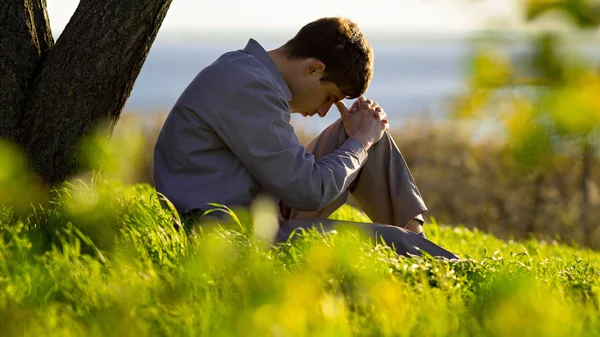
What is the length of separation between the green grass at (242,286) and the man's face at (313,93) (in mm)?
533

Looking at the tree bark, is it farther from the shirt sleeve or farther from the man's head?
the man's head

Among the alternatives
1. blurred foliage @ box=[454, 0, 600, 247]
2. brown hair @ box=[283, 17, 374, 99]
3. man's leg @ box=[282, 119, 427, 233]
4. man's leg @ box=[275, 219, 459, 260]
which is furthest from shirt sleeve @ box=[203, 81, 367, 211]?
blurred foliage @ box=[454, 0, 600, 247]

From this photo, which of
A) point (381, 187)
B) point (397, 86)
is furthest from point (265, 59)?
point (397, 86)

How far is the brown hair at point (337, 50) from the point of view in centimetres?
322

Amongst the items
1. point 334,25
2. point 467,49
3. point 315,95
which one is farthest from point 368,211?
point 467,49

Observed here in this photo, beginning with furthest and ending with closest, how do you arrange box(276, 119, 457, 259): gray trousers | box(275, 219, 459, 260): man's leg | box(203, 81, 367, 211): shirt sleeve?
box(276, 119, 457, 259): gray trousers → box(275, 219, 459, 260): man's leg → box(203, 81, 367, 211): shirt sleeve

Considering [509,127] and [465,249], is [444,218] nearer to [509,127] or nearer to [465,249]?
[509,127]

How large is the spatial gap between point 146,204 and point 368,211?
3.59 ft

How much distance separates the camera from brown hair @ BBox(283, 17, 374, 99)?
3.22m

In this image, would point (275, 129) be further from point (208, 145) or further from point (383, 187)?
A: point (383, 187)

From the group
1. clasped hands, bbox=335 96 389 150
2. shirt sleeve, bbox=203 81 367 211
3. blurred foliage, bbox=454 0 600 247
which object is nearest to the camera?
shirt sleeve, bbox=203 81 367 211

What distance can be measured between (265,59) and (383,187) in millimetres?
804

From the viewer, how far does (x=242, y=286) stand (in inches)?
94.2

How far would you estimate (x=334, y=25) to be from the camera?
10.6 feet
